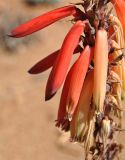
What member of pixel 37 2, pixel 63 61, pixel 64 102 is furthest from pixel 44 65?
pixel 37 2

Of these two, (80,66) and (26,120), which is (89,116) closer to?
(80,66)

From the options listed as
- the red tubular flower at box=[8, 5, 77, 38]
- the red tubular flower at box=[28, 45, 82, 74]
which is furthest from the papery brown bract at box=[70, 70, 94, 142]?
the red tubular flower at box=[8, 5, 77, 38]

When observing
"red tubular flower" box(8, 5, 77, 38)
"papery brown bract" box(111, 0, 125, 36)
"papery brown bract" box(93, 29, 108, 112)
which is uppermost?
"papery brown bract" box(111, 0, 125, 36)

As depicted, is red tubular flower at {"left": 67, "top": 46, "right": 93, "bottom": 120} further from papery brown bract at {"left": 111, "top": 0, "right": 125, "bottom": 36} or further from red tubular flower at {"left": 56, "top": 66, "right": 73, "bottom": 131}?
papery brown bract at {"left": 111, "top": 0, "right": 125, "bottom": 36}

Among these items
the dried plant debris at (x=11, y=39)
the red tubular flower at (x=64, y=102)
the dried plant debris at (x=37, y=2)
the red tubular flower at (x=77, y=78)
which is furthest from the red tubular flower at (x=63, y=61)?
the dried plant debris at (x=37, y=2)

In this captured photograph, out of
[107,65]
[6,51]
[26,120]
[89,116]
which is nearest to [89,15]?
[107,65]

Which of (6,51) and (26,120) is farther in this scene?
(6,51)
